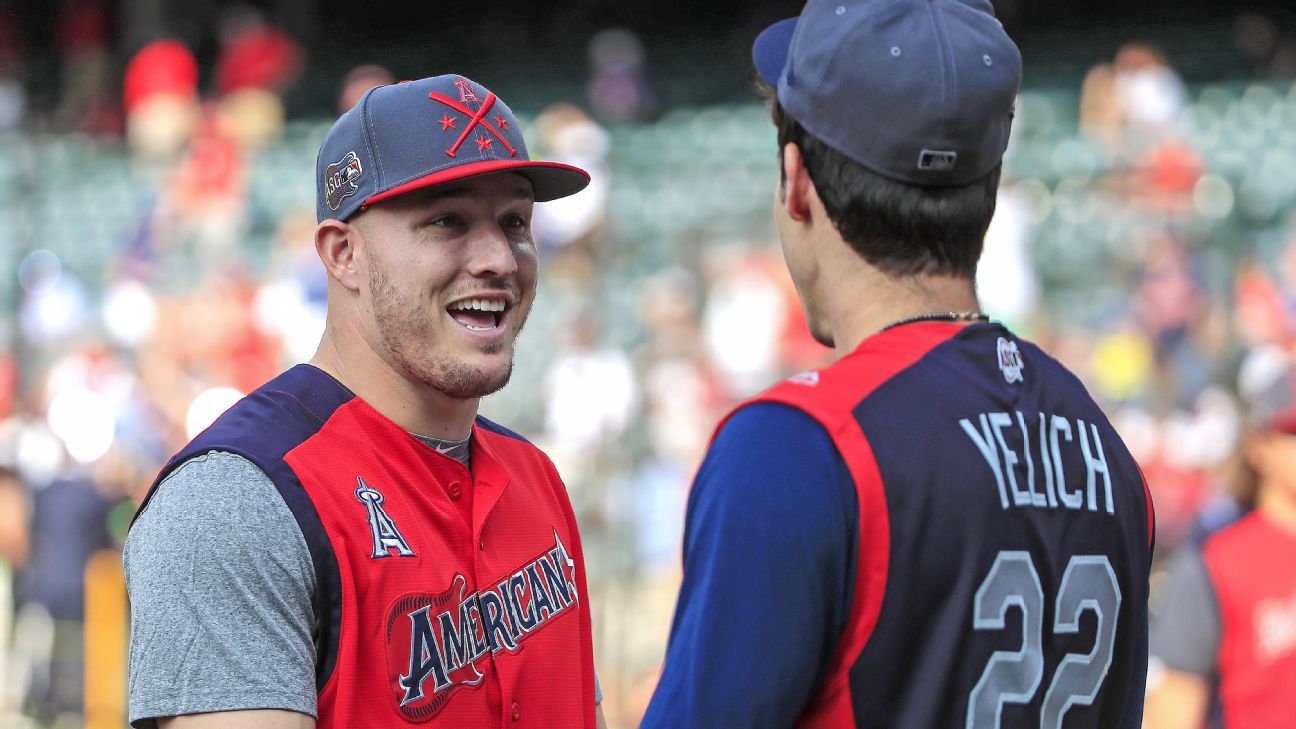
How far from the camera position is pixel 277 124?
496 inches

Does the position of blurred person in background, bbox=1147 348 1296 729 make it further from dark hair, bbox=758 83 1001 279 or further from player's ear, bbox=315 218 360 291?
player's ear, bbox=315 218 360 291

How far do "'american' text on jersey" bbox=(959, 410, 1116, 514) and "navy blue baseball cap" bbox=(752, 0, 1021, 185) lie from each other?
30 cm

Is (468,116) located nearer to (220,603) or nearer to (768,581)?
(220,603)

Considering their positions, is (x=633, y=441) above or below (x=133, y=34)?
below

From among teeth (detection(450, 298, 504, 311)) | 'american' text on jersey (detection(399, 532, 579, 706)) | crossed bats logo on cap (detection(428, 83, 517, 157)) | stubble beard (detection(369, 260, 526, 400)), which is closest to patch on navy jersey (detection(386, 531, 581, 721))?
'american' text on jersey (detection(399, 532, 579, 706))

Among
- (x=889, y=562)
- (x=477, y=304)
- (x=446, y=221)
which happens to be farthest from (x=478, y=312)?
(x=889, y=562)

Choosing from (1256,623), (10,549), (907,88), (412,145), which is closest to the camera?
(907,88)

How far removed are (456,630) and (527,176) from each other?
2.27ft

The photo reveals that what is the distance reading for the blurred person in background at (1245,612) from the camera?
3809 mm

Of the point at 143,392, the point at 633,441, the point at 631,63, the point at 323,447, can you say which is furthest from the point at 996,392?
the point at 631,63

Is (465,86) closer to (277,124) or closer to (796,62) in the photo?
(796,62)

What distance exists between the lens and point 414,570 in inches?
75.5

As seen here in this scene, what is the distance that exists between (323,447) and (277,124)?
36.8 ft

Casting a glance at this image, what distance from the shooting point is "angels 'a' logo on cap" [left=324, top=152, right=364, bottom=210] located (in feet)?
6.71
